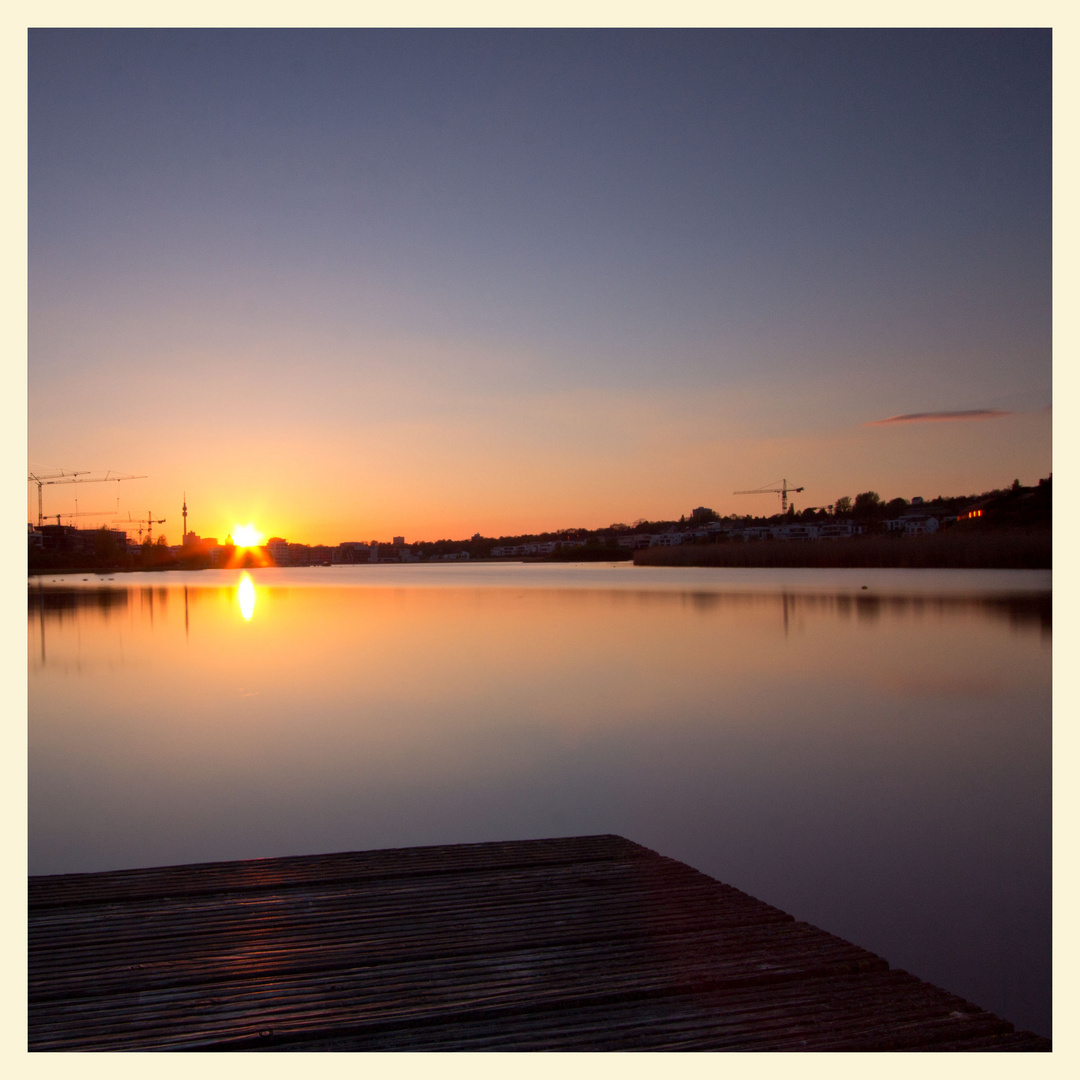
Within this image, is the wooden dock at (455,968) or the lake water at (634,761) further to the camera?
the lake water at (634,761)

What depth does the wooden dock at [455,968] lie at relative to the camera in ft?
7.03

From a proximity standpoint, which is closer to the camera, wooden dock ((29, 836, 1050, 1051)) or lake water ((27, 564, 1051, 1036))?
wooden dock ((29, 836, 1050, 1051))

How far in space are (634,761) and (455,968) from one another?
4019mm

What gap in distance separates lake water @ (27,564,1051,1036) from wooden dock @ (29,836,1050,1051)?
95 cm

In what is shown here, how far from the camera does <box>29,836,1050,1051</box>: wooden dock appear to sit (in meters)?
2.14

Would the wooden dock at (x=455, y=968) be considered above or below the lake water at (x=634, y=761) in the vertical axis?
above

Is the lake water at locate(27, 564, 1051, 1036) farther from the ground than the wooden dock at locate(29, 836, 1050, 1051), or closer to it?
closer to it

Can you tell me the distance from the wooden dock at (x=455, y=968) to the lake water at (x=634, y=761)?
0.95m

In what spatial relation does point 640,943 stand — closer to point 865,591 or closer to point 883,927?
point 883,927

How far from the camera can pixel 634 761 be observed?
6371 millimetres

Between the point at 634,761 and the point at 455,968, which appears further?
the point at 634,761
